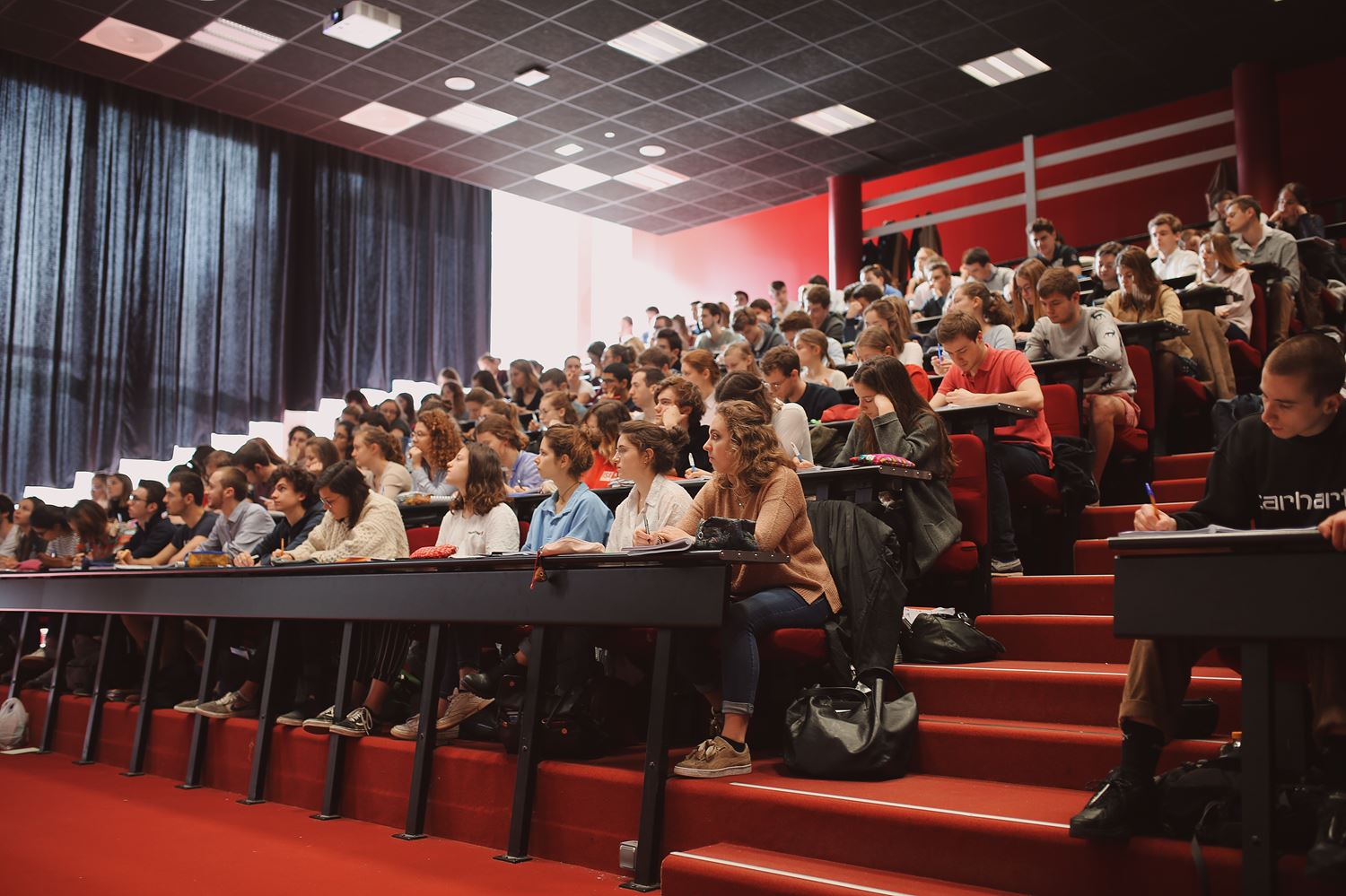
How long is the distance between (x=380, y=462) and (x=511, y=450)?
0.75 m

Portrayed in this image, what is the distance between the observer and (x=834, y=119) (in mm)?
9742

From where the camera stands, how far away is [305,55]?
816cm

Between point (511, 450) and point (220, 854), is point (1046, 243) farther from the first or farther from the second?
point (220, 854)

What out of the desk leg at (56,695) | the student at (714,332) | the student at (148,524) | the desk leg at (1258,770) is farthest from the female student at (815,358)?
the student at (148,524)

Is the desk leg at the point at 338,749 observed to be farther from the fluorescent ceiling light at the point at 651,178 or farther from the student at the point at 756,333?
the fluorescent ceiling light at the point at 651,178

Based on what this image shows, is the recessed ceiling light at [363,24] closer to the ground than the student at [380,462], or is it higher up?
higher up

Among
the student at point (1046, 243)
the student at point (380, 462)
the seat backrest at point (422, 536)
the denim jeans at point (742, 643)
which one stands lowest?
the denim jeans at point (742, 643)

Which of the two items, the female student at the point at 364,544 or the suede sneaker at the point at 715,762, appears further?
the female student at the point at 364,544

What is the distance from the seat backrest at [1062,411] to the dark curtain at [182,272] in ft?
24.7

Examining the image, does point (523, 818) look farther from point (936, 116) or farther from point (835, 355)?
point (936, 116)

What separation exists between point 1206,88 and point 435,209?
7286mm

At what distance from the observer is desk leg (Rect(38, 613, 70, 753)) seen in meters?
4.86

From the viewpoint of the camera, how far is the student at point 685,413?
448 cm

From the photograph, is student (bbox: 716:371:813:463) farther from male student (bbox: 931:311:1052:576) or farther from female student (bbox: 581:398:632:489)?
female student (bbox: 581:398:632:489)
